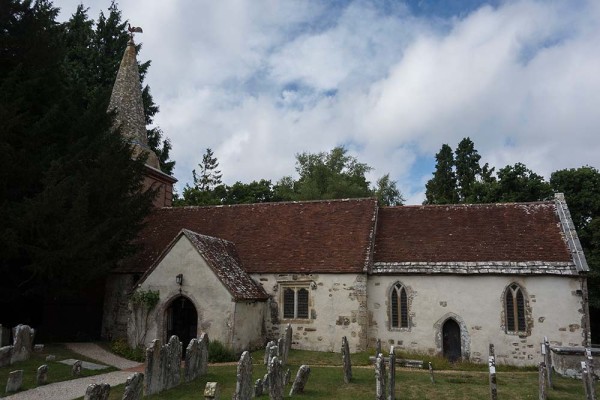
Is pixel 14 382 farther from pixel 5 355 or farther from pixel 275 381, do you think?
pixel 275 381

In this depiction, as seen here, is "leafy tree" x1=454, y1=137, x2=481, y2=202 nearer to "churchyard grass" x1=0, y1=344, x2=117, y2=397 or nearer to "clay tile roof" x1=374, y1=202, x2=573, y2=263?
"clay tile roof" x1=374, y1=202, x2=573, y2=263

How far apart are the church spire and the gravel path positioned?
12.9 m

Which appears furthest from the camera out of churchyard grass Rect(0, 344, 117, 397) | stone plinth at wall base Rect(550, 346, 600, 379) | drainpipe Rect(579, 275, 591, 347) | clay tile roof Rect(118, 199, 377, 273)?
clay tile roof Rect(118, 199, 377, 273)

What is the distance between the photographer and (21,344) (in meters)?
15.4

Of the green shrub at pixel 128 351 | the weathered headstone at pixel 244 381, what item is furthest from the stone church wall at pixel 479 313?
the weathered headstone at pixel 244 381

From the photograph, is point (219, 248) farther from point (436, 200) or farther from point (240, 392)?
point (436, 200)

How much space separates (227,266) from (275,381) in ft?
32.3

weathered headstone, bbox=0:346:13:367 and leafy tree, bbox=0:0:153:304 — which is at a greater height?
leafy tree, bbox=0:0:153:304

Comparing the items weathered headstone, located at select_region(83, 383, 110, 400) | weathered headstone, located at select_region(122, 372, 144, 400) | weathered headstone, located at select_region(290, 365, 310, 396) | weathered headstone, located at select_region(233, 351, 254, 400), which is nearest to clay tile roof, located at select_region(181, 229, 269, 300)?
weathered headstone, located at select_region(290, 365, 310, 396)

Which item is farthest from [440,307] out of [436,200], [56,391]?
[436,200]

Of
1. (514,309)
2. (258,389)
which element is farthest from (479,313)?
(258,389)

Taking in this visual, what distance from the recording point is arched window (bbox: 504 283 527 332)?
19.6 metres

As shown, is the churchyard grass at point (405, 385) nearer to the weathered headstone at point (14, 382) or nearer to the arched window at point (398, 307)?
the weathered headstone at point (14, 382)

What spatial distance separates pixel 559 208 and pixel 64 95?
2244 centimetres
